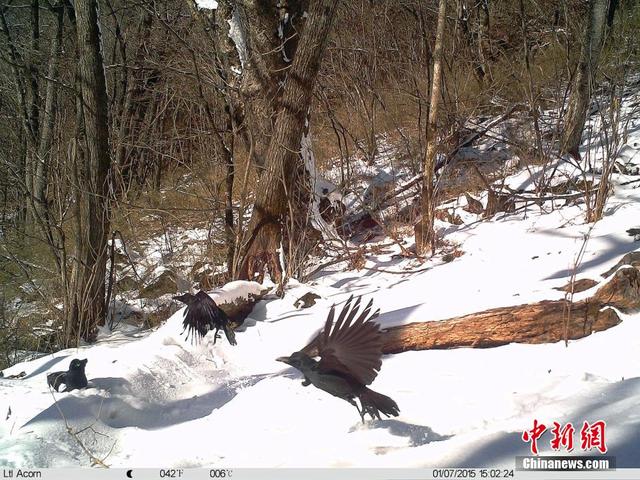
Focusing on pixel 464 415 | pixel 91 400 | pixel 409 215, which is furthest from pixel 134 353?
pixel 409 215

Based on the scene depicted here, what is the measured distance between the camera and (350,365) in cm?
222

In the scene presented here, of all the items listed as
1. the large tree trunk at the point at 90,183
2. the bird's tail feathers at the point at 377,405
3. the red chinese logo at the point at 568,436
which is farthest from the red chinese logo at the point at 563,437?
the large tree trunk at the point at 90,183

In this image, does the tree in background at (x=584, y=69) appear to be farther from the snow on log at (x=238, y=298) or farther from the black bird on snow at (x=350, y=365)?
the black bird on snow at (x=350, y=365)

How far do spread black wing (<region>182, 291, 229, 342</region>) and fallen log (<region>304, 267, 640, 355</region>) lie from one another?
0.97 meters

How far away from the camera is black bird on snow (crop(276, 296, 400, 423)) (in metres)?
2.17

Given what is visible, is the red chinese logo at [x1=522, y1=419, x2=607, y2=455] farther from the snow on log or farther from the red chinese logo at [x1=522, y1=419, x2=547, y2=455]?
the snow on log

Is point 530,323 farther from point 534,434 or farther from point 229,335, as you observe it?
point 229,335

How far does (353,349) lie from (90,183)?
381 cm

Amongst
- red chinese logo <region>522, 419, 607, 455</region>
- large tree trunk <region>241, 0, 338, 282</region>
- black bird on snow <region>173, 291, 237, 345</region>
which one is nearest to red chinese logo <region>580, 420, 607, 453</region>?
red chinese logo <region>522, 419, 607, 455</region>

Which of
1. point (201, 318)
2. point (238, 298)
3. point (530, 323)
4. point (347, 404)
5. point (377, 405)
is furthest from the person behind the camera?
point (238, 298)

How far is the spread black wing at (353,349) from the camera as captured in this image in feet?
7.25

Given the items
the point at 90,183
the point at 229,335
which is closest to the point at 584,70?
the point at 229,335

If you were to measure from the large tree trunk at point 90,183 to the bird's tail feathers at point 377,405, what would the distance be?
364 centimetres

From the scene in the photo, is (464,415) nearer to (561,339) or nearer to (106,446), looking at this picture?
(561,339)
